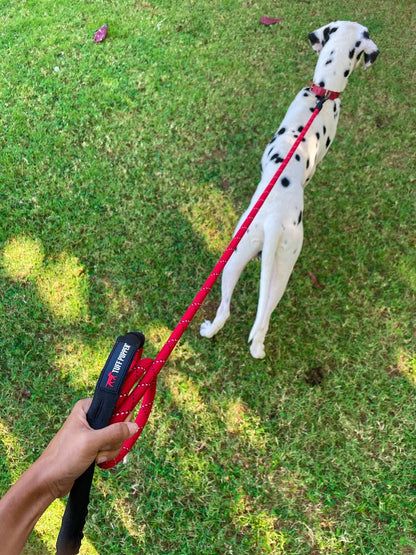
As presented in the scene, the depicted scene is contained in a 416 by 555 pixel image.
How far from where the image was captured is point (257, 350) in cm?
291

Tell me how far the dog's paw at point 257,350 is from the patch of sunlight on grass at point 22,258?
183cm

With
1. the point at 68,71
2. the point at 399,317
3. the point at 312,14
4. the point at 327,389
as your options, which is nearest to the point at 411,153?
the point at 399,317

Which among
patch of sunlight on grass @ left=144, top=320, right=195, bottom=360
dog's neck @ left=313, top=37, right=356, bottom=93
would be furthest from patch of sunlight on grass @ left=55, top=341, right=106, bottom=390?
dog's neck @ left=313, top=37, right=356, bottom=93

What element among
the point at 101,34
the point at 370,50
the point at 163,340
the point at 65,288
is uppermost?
the point at 101,34

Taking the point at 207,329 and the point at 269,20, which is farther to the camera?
the point at 269,20

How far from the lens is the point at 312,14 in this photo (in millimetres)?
4945

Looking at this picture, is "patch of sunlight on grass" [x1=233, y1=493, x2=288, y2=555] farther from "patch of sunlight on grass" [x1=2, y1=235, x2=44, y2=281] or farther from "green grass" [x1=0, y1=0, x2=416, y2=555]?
"patch of sunlight on grass" [x1=2, y1=235, x2=44, y2=281]

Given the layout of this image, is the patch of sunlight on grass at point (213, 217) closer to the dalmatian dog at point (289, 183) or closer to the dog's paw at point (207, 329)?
the dog's paw at point (207, 329)

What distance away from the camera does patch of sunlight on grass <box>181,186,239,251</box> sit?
3.51 meters

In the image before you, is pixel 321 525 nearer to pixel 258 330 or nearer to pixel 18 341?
pixel 258 330

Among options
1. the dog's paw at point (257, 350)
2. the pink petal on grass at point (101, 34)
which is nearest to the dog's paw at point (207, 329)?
the dog's paw at point (257, 350)

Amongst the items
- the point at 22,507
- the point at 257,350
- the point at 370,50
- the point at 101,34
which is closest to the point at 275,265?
the point at 257,350

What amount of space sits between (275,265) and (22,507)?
66.8 inches

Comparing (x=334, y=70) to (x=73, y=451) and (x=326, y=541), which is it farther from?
(x=326, y=541)
